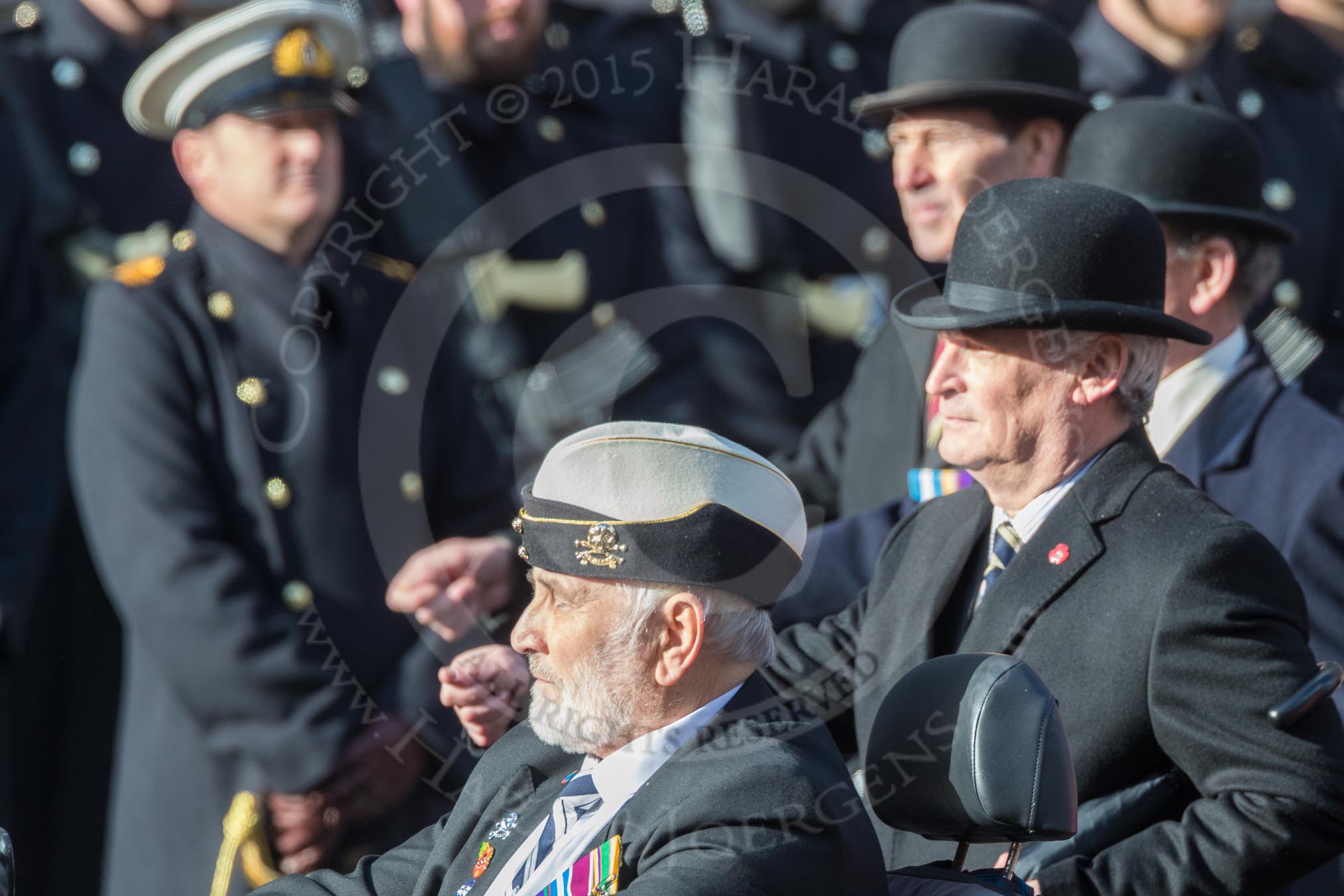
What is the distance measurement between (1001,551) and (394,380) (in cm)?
162

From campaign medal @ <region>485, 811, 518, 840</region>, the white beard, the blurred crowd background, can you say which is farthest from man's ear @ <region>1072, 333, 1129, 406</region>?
the blurred crowd background

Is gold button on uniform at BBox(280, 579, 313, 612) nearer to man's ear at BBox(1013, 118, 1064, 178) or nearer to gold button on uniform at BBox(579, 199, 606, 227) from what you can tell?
gold button on uniform at BBox(579, 199, 606, 227)

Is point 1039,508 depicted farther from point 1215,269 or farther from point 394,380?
point 394,380

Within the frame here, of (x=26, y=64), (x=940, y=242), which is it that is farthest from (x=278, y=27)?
(x=940, y=242)

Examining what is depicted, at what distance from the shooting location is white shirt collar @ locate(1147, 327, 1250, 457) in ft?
10.6

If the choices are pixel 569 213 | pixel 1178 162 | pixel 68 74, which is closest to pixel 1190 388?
pixel 1178 162

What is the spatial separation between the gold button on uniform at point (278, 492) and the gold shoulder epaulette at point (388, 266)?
21.4 inches

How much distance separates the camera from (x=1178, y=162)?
329 cm

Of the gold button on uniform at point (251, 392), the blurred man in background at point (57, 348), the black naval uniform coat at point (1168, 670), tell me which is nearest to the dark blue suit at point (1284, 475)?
the black naval uniform coat at point (1168, 670)

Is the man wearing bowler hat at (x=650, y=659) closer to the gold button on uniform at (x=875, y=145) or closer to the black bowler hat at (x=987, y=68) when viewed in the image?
the black bowler hat at (x=987, y=68)

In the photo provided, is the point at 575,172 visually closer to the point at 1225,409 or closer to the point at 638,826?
the point at 1225,409

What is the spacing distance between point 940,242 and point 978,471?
3.47ft

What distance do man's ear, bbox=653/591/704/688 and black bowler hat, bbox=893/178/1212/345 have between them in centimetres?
71

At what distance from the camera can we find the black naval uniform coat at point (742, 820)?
75.2 inches
